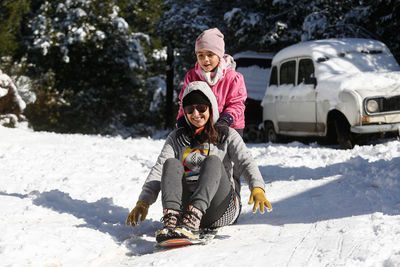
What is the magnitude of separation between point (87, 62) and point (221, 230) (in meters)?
18.4

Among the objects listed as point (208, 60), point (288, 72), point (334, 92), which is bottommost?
point (334, 92)

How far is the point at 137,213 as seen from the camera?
377 centimetres

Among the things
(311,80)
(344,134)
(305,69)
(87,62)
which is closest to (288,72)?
(305,69)

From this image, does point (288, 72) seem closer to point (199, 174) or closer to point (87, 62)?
point (199, 174)

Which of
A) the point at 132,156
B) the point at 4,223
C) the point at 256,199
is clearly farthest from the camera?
the point at 132,156

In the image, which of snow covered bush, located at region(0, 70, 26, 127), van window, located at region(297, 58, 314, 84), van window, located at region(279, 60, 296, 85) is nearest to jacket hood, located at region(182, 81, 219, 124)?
van window, located at region(297, 58, 314, 84)

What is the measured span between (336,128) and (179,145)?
5.33 m

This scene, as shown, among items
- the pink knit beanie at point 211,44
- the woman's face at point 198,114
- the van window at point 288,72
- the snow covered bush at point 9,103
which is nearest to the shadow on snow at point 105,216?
the woman's face at point 198,114

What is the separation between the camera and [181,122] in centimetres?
420

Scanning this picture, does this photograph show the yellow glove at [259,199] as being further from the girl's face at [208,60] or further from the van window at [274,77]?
the van window at [274,77]

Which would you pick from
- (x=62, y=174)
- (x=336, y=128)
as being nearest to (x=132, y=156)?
(x=62, y=174)

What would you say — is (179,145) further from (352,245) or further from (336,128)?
(336,128)

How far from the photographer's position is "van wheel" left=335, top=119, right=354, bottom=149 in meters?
8.80

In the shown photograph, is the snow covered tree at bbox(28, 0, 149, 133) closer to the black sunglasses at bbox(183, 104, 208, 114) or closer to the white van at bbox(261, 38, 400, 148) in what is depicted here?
the white van at bbox(261, 38, 400, 148)
